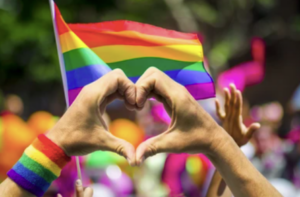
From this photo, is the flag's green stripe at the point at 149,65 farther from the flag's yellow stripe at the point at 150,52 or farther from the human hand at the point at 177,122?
the human hand at the point at 177,122

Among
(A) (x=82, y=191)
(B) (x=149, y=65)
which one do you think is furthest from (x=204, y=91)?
(A) (x=82, y=191)

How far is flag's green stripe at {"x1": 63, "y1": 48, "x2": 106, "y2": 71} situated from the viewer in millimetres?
3004

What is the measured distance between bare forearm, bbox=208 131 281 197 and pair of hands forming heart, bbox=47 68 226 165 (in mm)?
63

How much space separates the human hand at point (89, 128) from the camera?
1.73 m

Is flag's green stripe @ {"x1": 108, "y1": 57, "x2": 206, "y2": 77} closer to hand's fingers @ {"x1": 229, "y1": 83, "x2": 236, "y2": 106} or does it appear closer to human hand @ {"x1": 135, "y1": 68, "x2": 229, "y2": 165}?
hand's fingers @ {"x1": 229, "y1": 83, "x2": 236, "y2": 106}

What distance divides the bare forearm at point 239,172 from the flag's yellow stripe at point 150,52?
1355mm

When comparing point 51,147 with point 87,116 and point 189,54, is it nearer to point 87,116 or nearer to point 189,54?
point 87,116

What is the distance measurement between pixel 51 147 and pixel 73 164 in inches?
124

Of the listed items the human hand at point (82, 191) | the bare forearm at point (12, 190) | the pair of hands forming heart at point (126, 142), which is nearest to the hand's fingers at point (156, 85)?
the pair of hands forming heart at point (126, 142)

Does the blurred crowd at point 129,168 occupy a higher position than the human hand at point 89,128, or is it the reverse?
the human hand at point 89,128

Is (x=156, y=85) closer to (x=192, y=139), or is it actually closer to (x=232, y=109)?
(x=192, y=139)

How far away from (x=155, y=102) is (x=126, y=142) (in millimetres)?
4962

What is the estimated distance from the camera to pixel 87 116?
5.68ft

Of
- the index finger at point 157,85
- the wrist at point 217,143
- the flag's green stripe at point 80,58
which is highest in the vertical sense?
the index finger at point 157,85
